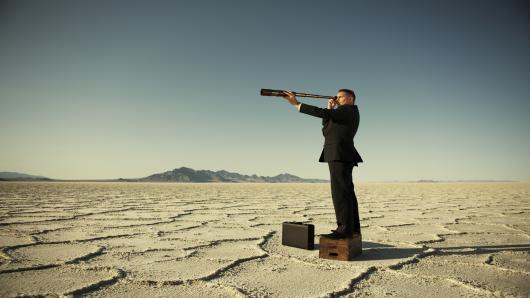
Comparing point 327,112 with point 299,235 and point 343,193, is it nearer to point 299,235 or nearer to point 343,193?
point 343,193

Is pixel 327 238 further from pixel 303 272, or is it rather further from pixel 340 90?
pixel 340 90

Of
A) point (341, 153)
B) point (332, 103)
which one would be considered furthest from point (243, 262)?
point (332, 103)

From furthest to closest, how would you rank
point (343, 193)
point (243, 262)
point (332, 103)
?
1. point (332, 103)
2. point (343, 193)
3. point (243, 262)

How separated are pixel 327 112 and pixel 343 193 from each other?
0.49 metres

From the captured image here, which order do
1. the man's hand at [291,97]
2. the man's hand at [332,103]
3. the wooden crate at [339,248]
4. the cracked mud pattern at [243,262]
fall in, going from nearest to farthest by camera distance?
1. the cracked mud pattern at [243,262]
2. the wooden crate at [339,248]
3. the man's hand at [291,97]
4. the man's hand at [332,103]

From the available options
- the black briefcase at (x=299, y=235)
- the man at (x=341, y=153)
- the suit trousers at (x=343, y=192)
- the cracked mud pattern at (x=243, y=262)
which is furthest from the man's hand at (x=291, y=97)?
the cracked mud pattern at (x=243, y=262)

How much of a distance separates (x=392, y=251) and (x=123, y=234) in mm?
2021

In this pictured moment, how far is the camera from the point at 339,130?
6.84 feet

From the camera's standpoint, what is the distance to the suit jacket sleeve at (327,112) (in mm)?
2029

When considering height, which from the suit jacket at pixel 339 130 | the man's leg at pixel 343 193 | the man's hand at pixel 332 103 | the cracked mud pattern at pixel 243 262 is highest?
the man's hand at pixel 332 103

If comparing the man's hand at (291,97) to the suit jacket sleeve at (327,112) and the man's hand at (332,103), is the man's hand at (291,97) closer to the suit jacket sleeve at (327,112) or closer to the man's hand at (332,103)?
the suit jacket sleeve at (327,112)

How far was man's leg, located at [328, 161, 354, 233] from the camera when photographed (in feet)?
6.73

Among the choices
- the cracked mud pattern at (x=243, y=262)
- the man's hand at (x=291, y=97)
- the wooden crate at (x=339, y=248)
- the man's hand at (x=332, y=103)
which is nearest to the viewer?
the cracked mud pattern at (x=243, y=262)

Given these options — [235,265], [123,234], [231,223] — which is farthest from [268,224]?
[235,265]
